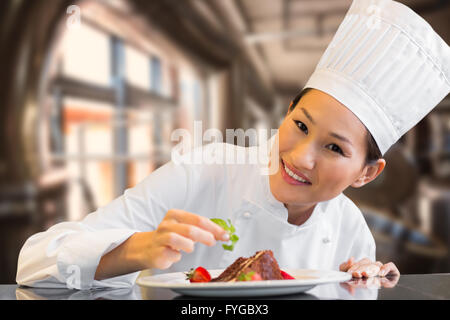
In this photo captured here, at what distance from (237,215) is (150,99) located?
1928mm

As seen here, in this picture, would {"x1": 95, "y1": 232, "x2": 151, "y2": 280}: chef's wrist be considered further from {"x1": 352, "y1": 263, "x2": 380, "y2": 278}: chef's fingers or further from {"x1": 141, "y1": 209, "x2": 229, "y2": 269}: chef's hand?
{"x1": 352, "y1": 263, "x2": 380, "y2": 278}: chef's fingers

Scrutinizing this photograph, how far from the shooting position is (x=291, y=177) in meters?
0.99

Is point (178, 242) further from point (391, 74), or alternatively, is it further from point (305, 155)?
A: point (391, 74)

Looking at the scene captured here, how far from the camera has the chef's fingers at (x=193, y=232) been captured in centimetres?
65

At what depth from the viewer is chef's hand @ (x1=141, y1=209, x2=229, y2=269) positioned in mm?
655

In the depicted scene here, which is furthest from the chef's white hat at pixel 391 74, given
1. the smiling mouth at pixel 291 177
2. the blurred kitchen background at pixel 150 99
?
the blurred kitchen background at pixel 150 99

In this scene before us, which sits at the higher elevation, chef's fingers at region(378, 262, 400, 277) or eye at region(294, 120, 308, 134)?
eye at region(294, 120, 308, 134)

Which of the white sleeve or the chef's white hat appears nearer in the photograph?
the white sleeve

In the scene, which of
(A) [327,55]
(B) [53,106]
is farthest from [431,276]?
(B) [53,106]

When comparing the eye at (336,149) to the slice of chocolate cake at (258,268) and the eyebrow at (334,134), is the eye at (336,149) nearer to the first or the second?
the eyebrow at (334,134)

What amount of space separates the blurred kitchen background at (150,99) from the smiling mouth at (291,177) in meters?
1.90

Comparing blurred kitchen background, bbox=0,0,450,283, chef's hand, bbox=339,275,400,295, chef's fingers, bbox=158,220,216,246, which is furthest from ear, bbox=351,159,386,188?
blurred kitchen background, bbox=0,0,450,283

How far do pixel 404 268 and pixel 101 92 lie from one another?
6.58ft

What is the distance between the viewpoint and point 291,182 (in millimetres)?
990
